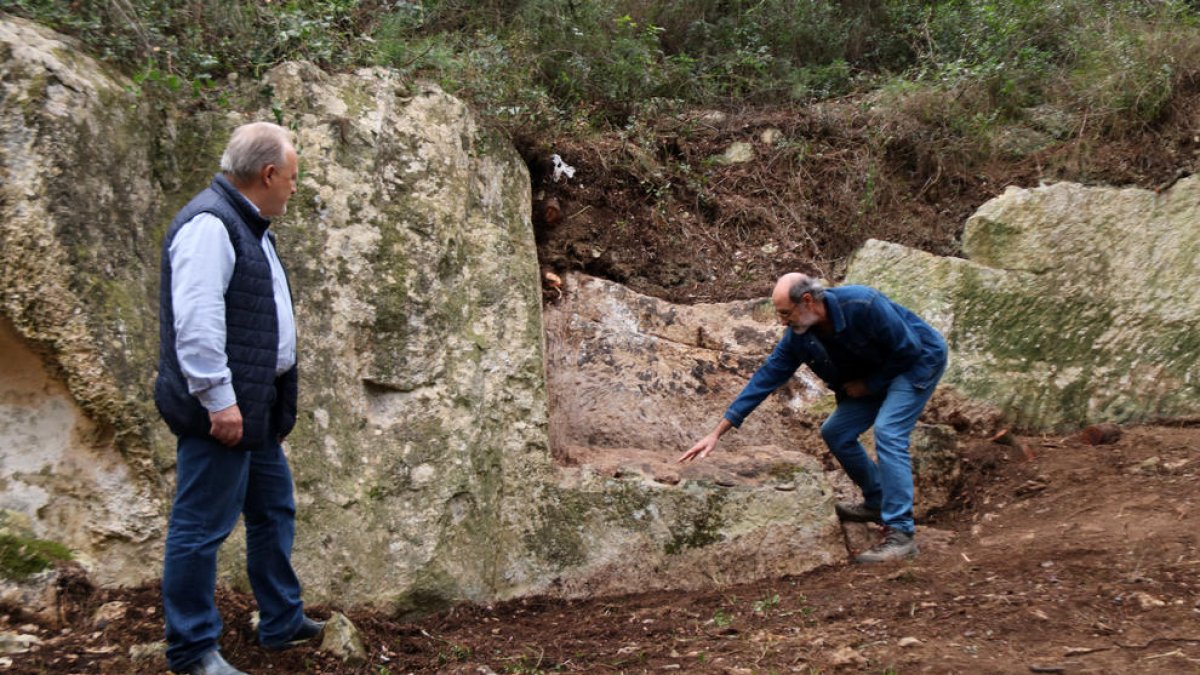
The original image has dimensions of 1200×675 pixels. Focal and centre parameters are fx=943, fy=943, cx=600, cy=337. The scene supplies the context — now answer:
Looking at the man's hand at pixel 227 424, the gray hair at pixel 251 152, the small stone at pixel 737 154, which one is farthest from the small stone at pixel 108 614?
the small stone at pixel 737 154

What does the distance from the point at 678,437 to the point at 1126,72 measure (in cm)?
494

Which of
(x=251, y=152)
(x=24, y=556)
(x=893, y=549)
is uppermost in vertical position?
(x=251, y=152)

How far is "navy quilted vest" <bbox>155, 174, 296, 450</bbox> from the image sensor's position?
2.98m

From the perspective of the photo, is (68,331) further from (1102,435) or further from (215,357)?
(1102,435)

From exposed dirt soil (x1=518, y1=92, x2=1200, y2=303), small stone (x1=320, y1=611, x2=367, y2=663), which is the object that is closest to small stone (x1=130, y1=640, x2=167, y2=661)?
small stone (x1=320, y1=611, x2=367, y2=663)

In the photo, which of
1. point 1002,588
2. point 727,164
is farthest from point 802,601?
point 727,164

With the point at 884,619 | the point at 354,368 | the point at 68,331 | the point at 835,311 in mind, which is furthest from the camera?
the point at 835,311

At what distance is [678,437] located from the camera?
5.93 metres

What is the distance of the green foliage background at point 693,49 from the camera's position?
5.00 m

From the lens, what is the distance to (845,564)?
498 cm

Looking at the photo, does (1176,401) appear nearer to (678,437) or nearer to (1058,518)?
(1058,518)

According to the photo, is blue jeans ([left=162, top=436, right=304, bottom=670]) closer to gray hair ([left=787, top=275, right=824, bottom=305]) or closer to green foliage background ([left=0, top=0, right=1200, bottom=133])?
green foliage background ([left=0, top=0, right=1200, bottom=133])

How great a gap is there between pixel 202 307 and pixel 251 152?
0.57m

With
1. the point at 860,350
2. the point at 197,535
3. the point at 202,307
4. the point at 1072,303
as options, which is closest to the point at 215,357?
the point at 202,307
